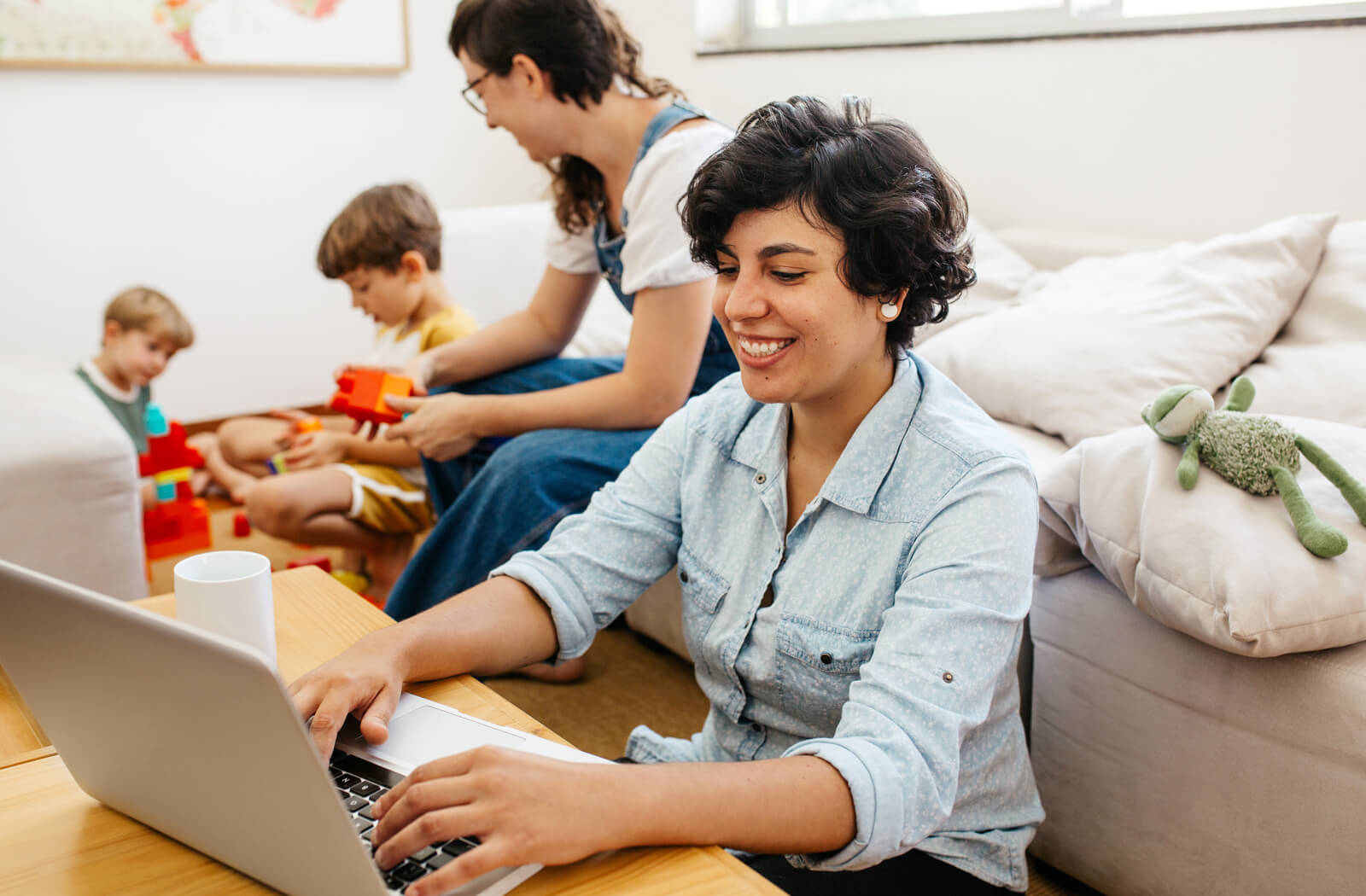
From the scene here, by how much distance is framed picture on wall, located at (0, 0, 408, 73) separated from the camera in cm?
297

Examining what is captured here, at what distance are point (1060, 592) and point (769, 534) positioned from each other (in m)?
0.50

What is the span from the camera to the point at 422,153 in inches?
148

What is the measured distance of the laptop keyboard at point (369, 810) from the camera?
0.64 meters

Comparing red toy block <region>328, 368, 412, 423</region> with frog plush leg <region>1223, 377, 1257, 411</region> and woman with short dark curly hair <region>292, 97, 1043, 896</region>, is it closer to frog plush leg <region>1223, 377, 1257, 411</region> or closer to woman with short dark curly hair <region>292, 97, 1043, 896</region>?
woman with short dark curly hair <region>292, 97, 1043, 896</region>

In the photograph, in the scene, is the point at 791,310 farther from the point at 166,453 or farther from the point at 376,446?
the point at 166,453

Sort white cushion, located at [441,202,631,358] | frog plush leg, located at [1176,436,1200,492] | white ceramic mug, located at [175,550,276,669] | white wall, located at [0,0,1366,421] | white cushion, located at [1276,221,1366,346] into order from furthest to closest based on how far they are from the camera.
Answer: white cushion, located at [441,202,631,358] → white wall, located at [0,0,1366,421] → white cushion, located at [1276,221,1366,346] → frog plush leg, located at [1176,436,1200,492] → white ceramic mug, located at [175,550,276,669]

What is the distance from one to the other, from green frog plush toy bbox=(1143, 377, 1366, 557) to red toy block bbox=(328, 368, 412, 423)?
46.3 inches

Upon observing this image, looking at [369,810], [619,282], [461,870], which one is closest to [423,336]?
[619,282]

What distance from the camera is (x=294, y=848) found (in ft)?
1.96

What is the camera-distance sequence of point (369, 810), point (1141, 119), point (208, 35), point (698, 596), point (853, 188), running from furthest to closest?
point (208, 35) < point (1141, 119) < point (698, 596) < point (853, 188) < point (369, 810)

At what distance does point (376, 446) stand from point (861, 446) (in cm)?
142

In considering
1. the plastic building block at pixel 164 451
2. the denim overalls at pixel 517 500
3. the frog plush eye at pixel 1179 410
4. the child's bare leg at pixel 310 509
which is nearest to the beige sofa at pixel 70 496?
the child's bare leg at pixel 310 509

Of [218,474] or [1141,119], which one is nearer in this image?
[1141,119]

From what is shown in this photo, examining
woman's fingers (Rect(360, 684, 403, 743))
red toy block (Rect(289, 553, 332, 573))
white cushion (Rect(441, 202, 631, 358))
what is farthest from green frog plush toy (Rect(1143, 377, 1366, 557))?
red toy block (Rect(289, 553, 332, 573))
